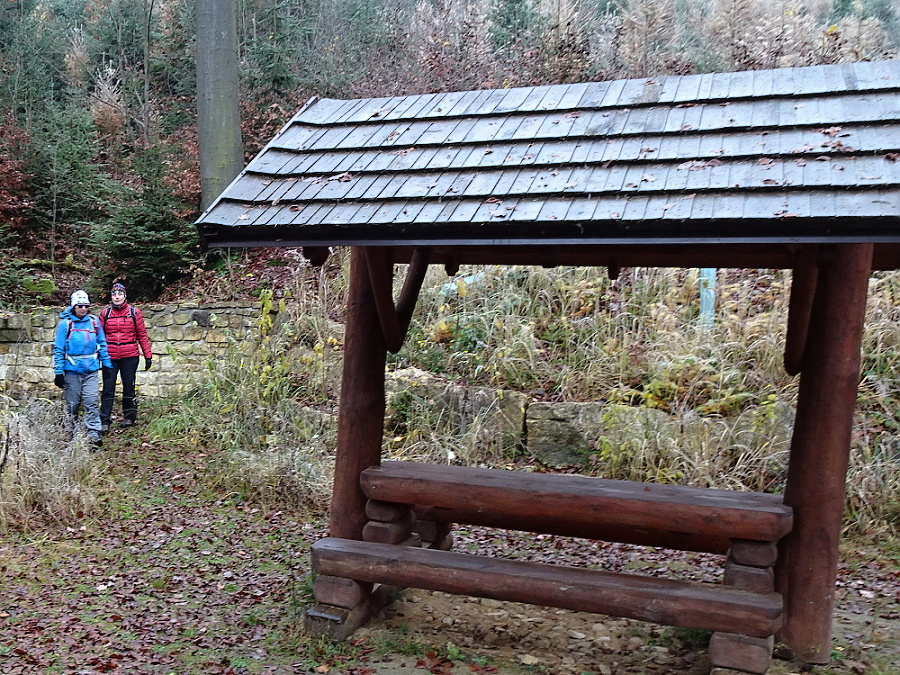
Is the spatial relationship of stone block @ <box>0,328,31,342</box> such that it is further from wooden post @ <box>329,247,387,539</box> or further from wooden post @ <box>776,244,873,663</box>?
wooden post @ <box>776,244,873,663</box>

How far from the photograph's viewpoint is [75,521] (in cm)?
625

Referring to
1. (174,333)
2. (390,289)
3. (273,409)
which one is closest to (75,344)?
(174,333)

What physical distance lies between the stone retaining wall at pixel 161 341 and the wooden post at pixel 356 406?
17.4 ft

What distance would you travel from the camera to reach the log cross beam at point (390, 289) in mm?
4418

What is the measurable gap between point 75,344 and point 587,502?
6551 millimetres

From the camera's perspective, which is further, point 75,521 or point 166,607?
point 75,521

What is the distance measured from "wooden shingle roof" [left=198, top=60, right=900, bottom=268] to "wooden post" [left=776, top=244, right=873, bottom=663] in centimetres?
71

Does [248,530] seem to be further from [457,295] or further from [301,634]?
[457,295]

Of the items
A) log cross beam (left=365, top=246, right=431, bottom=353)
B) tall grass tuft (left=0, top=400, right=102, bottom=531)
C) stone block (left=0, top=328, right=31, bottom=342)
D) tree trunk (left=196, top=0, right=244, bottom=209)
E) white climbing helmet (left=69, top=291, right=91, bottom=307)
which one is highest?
tree trunk (left=196, top=0, right=244, bottom=209)

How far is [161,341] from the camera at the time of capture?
1038 cm

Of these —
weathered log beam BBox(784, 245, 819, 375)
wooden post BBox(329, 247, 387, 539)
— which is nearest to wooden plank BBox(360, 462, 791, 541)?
wooden post BBox(329, 247, 387, 539)

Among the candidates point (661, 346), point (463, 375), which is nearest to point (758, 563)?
point (661, 346)

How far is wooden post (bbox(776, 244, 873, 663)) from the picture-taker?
12.8 ft

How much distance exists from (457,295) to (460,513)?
14.3 feet
